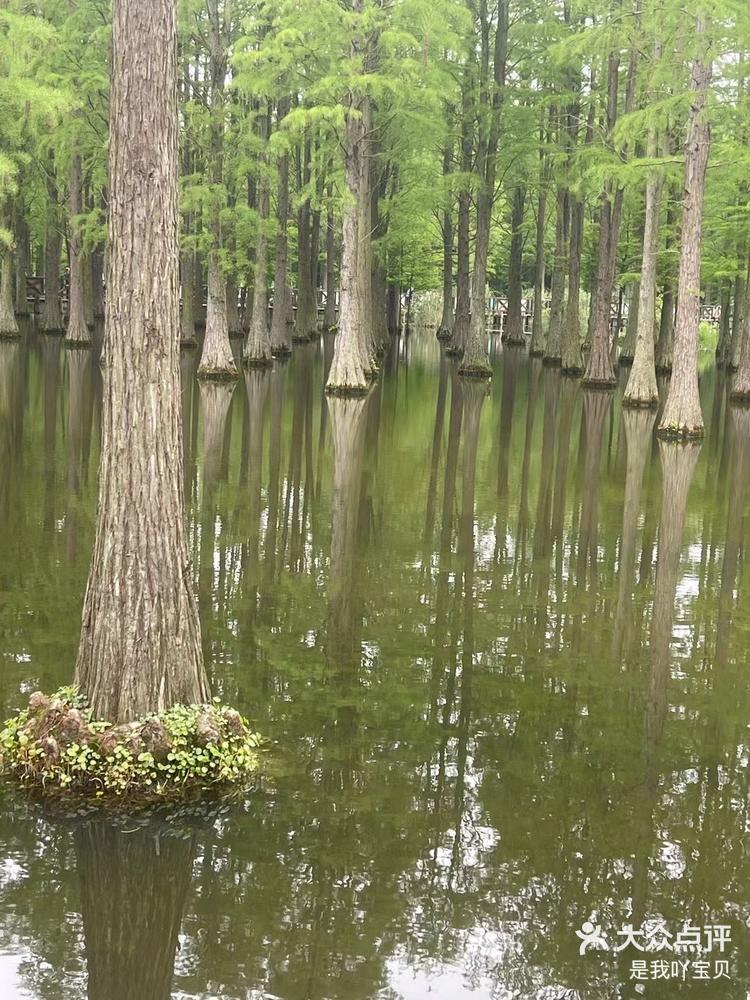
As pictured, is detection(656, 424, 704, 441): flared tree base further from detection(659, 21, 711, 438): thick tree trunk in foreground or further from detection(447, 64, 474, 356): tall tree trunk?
detection(447, 64, 474, 356): tall tree trunk

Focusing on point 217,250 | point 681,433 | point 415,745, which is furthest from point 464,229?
point 415,745

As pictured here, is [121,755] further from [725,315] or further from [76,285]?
[725,315]

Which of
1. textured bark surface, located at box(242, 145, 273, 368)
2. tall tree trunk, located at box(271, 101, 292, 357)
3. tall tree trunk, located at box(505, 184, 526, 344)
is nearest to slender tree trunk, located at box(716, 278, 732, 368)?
tall tree trunk, located at box(505, 184, 526, 344)

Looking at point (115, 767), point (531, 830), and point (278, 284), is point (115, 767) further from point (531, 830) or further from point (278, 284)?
point (278, 284)

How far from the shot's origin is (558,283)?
37.8 metres

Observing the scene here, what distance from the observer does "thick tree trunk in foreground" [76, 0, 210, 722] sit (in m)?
5.48

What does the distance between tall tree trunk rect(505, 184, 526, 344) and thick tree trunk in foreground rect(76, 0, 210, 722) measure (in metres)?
33.9

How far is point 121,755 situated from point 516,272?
38.3 metres

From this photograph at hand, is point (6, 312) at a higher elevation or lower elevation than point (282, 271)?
lower

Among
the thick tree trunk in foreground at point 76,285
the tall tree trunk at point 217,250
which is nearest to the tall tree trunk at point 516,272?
the tall tree trunk at point 217,250

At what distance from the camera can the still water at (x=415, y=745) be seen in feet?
14.2

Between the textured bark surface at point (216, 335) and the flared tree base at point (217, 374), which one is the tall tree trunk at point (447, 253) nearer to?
the textured bark surface at point (216, 335)

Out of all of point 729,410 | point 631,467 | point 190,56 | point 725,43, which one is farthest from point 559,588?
point 190,56

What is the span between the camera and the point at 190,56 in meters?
30.4
